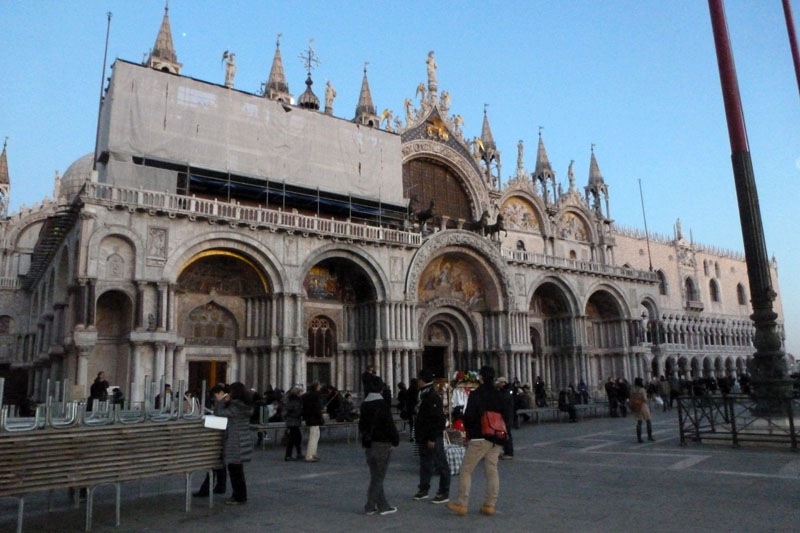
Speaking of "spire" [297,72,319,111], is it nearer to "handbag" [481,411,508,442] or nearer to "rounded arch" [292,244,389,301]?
"rounded arch" [292,244,389,301]

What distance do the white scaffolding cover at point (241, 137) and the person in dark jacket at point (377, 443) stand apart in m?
19.6

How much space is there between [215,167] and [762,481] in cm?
2260

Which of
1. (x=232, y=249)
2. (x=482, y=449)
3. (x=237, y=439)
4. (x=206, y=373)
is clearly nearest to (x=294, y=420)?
(x=237, y=439)

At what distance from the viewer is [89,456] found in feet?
21.9

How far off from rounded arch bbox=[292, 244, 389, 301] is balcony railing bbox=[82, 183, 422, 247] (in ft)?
2.09

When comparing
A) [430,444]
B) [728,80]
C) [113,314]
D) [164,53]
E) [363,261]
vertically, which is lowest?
[430,444]

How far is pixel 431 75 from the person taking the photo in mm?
35219

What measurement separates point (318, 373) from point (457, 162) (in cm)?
1513

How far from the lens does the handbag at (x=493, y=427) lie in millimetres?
7270

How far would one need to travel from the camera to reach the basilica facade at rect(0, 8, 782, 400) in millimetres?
21438

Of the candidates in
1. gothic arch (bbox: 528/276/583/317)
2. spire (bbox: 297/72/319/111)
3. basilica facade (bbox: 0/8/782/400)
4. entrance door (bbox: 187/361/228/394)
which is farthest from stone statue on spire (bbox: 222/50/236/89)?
gothic arch (bbox: 528/276/583/317)

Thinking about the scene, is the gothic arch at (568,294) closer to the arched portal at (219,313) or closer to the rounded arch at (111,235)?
the arched portal at (219,313)

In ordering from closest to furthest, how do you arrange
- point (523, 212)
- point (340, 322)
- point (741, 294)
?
point (340, 322)
point (523, 212)
point (741, 294)

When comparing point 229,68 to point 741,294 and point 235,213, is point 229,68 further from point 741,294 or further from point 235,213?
point 741,294
